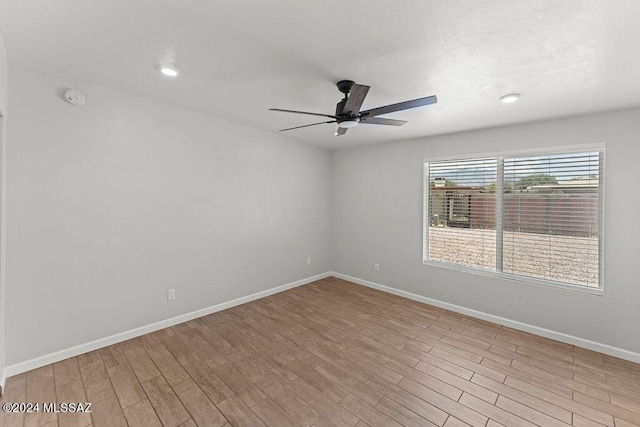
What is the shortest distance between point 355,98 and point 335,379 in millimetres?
2272

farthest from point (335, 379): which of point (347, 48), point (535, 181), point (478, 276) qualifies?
point (535, 181)

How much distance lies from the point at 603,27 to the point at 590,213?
84.1 inches

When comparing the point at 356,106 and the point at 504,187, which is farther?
the point at 504,187

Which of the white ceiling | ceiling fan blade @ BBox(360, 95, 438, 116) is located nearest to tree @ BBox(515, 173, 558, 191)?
the white ceiling

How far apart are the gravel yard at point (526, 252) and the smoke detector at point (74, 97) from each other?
4.32 metres

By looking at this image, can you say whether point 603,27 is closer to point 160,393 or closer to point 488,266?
point 488,266

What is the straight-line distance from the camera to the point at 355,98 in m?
1.98

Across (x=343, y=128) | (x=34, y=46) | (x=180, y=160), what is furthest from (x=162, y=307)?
(x=343, y=128)

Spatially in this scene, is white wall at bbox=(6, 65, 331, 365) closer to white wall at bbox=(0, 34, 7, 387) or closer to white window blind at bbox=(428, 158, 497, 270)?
white wall at bbox=(0, 34, 7, 387)

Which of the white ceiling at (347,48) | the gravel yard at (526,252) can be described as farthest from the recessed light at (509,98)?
the gravel yard at (526,252)

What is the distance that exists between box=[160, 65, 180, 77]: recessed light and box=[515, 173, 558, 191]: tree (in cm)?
382

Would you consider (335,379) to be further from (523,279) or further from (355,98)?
(523,279)

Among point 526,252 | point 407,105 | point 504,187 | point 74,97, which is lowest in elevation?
point 526,252

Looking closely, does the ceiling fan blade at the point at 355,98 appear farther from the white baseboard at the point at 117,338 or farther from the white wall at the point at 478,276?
the white baseboard at the point at 117,338
